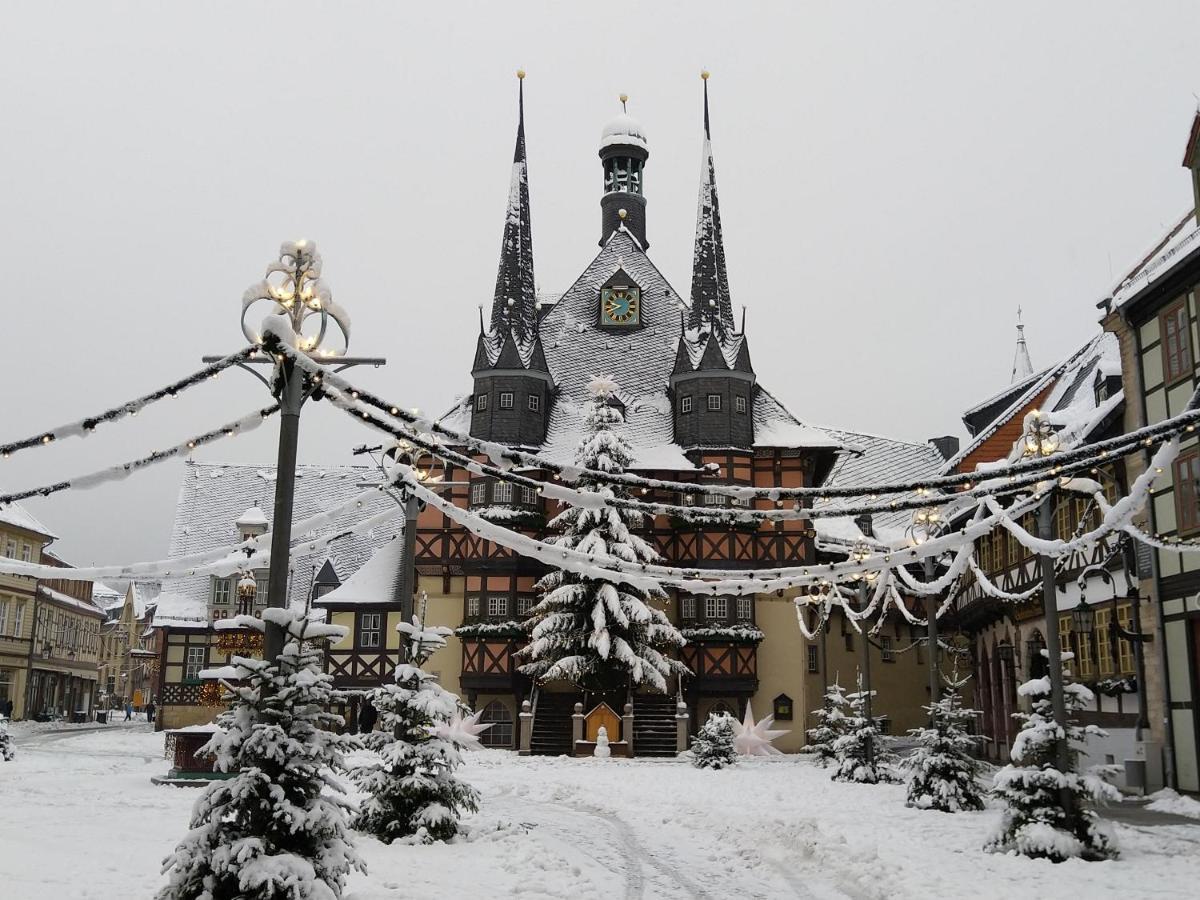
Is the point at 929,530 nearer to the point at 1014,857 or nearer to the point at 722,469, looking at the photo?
the point at 1014,857

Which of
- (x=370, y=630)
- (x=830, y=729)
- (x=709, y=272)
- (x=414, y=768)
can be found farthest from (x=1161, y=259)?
(x=370, y=630)

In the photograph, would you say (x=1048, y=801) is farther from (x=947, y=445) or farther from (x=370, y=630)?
(x=947, y=445)

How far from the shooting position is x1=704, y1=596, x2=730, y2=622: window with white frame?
37.7 meters

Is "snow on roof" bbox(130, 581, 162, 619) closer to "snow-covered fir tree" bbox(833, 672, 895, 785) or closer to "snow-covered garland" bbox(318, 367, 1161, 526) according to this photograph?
"snow-covered fir tree" bbox(833, 672, 895, 785)

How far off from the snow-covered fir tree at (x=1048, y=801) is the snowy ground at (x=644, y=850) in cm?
36

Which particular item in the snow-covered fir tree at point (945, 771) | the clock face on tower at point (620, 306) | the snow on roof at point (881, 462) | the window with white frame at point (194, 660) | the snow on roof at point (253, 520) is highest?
the clock face on tower at point (620, 306)

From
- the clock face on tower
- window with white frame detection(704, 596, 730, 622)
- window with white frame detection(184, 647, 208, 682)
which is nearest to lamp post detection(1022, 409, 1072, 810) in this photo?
window with white frame detection(704, 596, 730, 622)

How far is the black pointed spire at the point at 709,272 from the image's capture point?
4147 centimetres

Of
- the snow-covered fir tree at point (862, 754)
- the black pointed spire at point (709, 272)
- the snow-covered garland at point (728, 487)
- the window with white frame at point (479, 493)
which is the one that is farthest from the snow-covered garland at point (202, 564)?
the black pointed spire at point (709, 272)

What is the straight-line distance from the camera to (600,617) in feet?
105

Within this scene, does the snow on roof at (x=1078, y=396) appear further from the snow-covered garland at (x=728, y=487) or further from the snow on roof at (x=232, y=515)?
the snow on roof at (x=232, y=515)

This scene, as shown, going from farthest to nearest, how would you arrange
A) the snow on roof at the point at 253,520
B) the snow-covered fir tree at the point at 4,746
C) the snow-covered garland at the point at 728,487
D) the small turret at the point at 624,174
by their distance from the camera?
the small turret at the point at 624,174 < the snow on roof at the point at 253,520 < the snow-covered fir tree at the point at 4,746 < the snow-covered garland at the point at 728,487

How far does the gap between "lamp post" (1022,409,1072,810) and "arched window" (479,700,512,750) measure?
1005 inches

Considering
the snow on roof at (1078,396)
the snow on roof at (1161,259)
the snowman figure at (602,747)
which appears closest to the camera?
the snow on roof at (1161,259)
